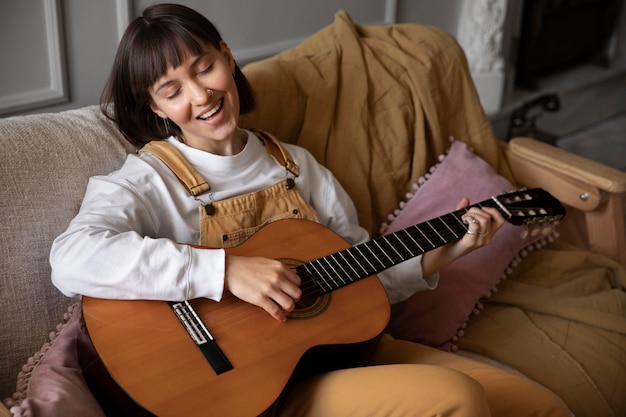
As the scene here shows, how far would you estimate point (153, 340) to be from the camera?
107cm

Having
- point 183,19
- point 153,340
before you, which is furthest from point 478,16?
point 153,340

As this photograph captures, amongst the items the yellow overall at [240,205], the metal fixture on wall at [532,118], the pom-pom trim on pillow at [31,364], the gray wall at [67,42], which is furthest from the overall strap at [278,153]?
the metal fixture on wall at [532,118]

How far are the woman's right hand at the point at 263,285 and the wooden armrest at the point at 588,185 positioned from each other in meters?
0.83

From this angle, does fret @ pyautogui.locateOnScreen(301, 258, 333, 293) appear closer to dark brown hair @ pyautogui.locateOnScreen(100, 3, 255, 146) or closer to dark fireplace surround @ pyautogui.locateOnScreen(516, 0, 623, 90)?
dark brown hair @ pyautogui.locateOnScreen(100, 3, 255, 146)

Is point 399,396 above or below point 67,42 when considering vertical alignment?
below

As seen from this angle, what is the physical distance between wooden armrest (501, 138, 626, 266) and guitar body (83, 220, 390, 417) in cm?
66

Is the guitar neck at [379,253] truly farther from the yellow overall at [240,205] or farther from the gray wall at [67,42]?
the gray wall at [67,42]

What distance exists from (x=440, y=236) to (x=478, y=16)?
1747mm

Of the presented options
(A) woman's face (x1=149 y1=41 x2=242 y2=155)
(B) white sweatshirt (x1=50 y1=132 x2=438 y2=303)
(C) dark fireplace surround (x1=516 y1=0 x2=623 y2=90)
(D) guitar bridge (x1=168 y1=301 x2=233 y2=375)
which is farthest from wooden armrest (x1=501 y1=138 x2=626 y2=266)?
(C) dark fireplace surround (x1=516 y1=0 x2=623 y2=90)

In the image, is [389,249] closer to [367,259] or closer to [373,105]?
[367,259]

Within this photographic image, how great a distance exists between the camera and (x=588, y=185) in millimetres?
1653

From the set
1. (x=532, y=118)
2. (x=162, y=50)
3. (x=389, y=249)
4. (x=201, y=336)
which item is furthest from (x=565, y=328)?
(x=532, y=118)

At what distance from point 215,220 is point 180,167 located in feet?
0.37

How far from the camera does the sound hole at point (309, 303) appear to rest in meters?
1.17
